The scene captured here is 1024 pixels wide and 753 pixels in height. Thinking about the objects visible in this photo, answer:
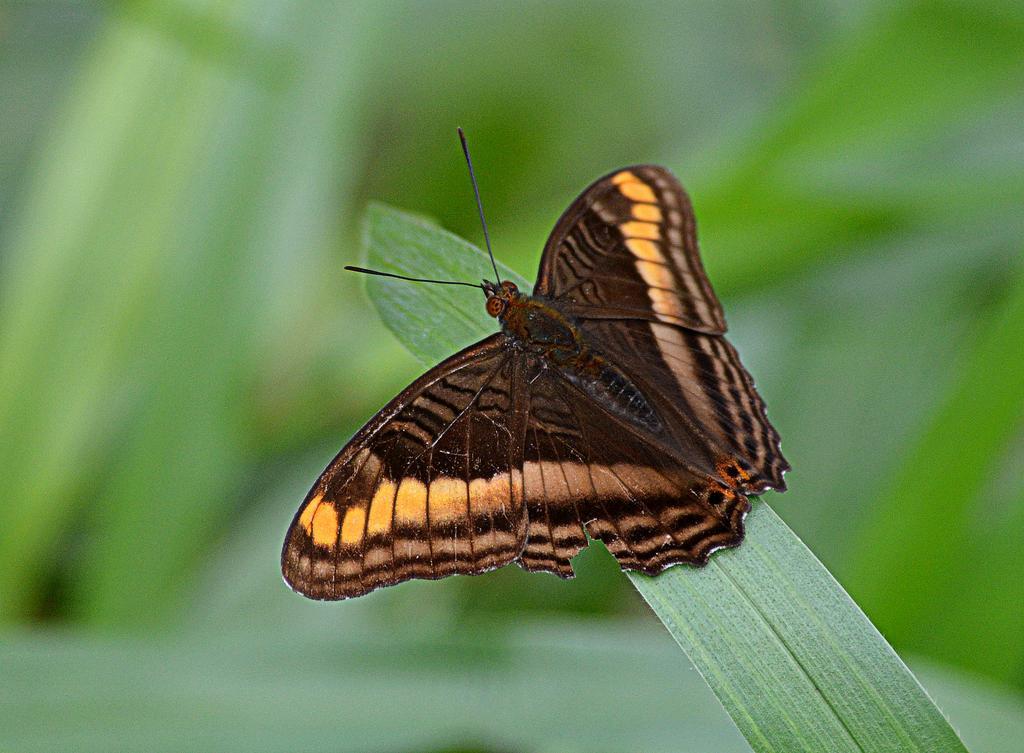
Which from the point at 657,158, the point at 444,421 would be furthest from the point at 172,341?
the point at 657,158

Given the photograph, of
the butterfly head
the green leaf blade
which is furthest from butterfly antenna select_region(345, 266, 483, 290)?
the green leaf blade

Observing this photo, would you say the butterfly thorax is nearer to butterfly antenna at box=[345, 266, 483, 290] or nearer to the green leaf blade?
butterfly antenna at box=[345, 266, 483, 290]

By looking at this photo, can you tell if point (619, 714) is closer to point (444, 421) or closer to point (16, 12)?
point (444, 421)

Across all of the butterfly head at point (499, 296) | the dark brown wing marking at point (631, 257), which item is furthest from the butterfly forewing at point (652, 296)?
the butterfly head at point (499, 296)

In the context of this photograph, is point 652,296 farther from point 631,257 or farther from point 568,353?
point 568,353

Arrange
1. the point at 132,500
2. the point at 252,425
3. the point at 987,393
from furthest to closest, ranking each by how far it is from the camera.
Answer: the point at 252,425 → the point at 132,500 → the point at 987,393

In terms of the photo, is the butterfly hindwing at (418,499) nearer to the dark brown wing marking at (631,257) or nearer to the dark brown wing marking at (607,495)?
the dark brown wing marking at (607,495)
